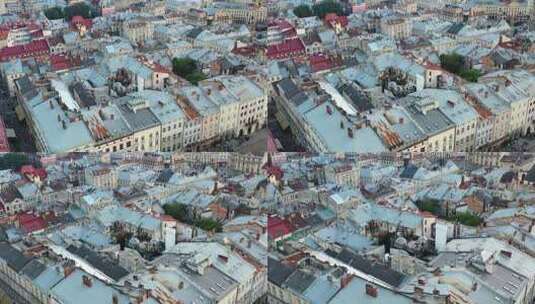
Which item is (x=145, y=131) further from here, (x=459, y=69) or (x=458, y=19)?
(x=458, y=19)

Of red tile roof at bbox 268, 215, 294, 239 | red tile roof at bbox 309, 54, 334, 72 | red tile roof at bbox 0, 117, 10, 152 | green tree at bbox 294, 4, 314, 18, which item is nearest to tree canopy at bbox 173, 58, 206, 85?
red tile roof at bbox 309, 54, 334, 72

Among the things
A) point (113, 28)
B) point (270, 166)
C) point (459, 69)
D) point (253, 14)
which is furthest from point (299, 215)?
point (253, 14)

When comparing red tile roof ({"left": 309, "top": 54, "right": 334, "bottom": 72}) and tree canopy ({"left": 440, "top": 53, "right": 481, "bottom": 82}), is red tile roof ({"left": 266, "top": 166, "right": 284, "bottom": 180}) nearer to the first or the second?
red tile roof ({"left": 309, "top": 54, "right": 334, "bottom": 72})

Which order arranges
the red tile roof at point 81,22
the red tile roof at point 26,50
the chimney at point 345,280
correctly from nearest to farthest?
the chimney at point 345,280 → the red tile roof at point 26,50 → the red tile roof at point 81,22

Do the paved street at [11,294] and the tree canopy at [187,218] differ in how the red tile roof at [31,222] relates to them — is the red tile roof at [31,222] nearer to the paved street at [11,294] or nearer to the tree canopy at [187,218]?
the paved street at [11,294]

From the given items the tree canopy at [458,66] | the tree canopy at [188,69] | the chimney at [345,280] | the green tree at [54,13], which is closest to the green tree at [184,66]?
the tree canopy at [188,69]

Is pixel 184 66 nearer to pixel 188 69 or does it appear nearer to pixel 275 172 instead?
pixel 188 69

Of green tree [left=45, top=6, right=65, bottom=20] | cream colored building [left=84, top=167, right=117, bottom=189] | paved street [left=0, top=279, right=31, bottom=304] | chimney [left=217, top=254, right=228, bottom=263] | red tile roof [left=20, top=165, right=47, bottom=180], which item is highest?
chimney [left=217, top=254, right=228, bottom=263]
